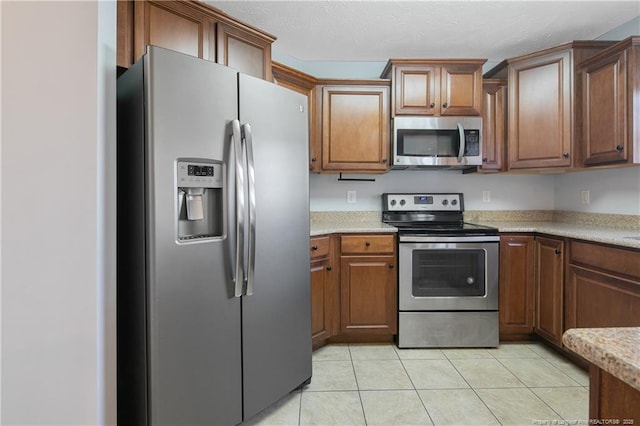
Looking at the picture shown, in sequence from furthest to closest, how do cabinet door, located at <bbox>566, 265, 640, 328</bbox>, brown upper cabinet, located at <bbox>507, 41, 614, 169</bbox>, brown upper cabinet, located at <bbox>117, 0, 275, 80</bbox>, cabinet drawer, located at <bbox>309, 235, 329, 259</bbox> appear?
brown upper cabinet, located at <bbox>507, 41, 614, 169</bbox>
cabinet drawer, located at <bbox>309, 235, 329, 259</bbox>
cabinet door, located at <bbox>566, 265, 640, 328</bbox>
brown upper cabinet, located at <bbox>117, 0, 275, 80</bbox>

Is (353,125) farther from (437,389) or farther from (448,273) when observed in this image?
(437,389)

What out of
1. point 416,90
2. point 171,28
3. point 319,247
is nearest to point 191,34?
point 171,28

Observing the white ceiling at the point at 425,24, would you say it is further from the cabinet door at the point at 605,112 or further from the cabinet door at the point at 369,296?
the cabinet door at the point at 369,296

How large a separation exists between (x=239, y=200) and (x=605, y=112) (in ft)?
7.85

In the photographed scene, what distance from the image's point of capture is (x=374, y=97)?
2830mm

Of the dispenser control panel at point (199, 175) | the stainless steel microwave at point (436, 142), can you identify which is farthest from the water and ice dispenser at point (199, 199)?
the stainless steel microwave at point (436, 142)

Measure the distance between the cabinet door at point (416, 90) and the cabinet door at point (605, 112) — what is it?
0.99m

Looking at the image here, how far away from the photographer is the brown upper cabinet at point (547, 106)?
248 centimetres

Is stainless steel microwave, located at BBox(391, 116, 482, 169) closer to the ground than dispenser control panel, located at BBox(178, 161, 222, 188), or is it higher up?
higher up

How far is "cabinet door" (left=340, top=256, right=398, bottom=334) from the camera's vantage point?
2576 millimetres

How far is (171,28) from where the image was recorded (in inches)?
72.7

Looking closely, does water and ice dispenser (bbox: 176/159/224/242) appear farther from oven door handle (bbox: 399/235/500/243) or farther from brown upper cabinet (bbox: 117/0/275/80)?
oven door handle (bbox: 399/235/500/243)

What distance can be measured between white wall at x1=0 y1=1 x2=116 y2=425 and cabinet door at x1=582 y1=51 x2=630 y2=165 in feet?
9.17

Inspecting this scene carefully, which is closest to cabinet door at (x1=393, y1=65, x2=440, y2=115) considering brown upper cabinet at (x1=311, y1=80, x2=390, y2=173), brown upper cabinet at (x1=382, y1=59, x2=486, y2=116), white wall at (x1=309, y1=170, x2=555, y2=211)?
brown upper cabinet at (x1=382, y1=59, x2=486, y2=116)
